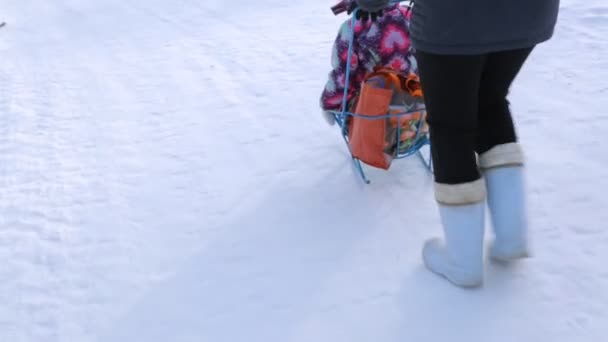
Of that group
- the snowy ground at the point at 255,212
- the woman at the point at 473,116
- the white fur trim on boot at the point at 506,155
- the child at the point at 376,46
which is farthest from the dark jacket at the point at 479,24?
the snowy ground at the point at 255,212

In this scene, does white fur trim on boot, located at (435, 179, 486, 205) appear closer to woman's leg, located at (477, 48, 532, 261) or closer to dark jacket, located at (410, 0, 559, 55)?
A: woman's leg, located at (477, 48, 532, 261)

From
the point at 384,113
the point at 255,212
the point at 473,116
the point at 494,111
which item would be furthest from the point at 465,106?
the point at 255,212

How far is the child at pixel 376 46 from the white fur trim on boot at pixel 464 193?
0.55 m

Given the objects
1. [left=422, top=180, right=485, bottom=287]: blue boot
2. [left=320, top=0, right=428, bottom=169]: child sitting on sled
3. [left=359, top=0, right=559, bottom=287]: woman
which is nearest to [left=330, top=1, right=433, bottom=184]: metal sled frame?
[left=320, top=0, right=428, bottom=169]: child sitting on sled

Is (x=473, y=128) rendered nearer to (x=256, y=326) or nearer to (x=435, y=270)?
(x=435, y=270)

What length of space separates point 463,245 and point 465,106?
348 mm

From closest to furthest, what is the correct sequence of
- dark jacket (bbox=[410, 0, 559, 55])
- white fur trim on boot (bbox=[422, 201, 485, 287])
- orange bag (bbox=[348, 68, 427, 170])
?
dark jacket (bbox=[410, 0, 559, 55])
white fur trim on boot (bbox=[422, 201, 485, 287])
orange bag (bbox=[348, 68, 427, 170])

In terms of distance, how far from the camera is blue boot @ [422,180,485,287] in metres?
1.68

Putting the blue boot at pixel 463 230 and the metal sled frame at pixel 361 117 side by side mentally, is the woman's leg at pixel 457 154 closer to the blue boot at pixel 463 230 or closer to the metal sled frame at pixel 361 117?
the blue boot at pixel 463 230

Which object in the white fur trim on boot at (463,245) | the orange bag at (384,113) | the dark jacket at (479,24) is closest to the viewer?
the dark jacket at (479,24)

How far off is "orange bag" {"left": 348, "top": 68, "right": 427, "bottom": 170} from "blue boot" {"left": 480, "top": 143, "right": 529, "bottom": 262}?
1.19ft

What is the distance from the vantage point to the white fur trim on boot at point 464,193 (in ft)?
5.49

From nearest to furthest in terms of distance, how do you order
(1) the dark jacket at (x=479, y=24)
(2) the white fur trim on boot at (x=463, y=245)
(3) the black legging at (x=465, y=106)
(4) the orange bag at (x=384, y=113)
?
(1) the dark jacket at (x=479, y=24)
(3) the black legging at (x=465, y=106)
(2) the white fur trim on boot at (x=463, y=245)
(4) the orange bag at (x=384, y=113)

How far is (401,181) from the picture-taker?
90.2 inches
